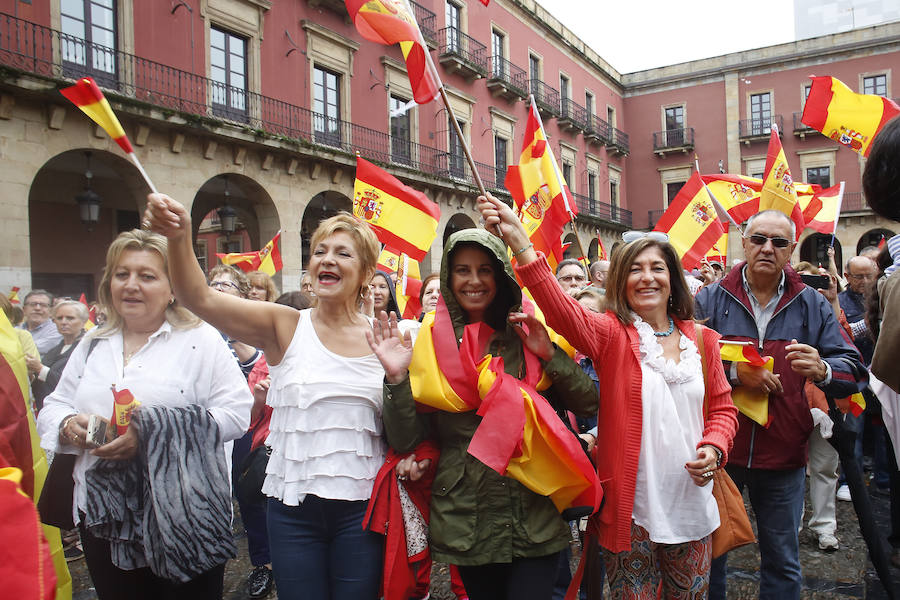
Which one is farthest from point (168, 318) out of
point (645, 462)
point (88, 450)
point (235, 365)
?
point (645, 462)

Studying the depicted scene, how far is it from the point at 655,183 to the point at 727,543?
3225 centimetres

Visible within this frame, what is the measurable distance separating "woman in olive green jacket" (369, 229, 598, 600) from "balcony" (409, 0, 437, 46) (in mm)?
17185

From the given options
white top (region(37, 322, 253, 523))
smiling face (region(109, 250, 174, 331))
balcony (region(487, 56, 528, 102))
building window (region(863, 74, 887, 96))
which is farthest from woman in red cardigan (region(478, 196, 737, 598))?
building window (region(863, 74, 887, 96))

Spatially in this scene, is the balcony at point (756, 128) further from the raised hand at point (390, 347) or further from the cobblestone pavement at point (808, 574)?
the raised hand at point (390, 347)

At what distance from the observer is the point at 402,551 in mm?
2127

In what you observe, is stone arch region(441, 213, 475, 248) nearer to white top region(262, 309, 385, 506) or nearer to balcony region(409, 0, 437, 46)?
balcony region(409, 0, 437, 46)

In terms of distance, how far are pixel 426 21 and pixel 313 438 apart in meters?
19.0

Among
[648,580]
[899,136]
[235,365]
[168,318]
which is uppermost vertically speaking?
[899,136]

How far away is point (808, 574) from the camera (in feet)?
12.6

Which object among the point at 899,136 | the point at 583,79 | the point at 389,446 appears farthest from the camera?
the point at 583,79

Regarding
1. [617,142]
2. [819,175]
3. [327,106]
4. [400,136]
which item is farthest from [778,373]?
[819,175]

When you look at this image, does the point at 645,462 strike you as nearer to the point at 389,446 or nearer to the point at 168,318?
the point at 389,446

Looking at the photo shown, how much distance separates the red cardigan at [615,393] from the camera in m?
2.21

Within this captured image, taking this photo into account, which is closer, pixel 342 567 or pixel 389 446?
pixel 342 567
